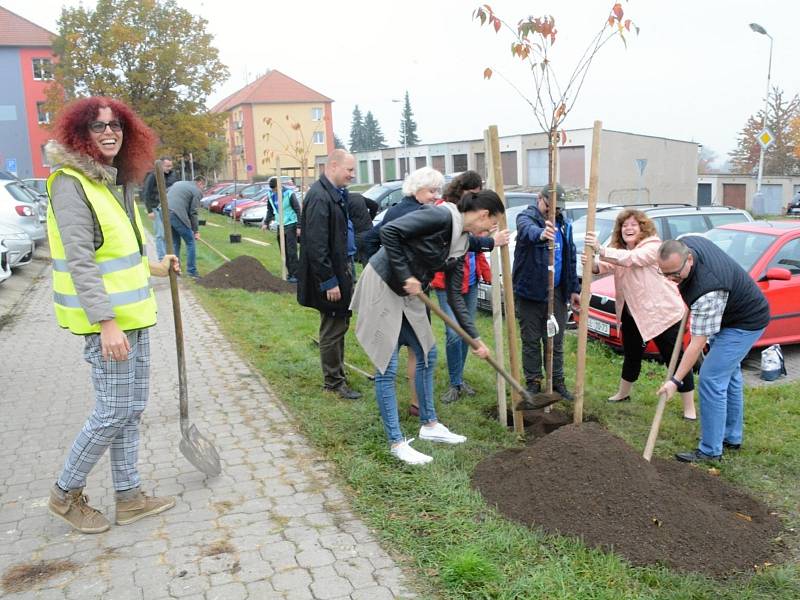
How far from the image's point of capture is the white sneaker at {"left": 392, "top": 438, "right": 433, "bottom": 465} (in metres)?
4.57

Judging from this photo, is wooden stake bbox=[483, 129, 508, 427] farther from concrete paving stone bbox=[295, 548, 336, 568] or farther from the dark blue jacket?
concrete paving stone bbox=[295, 548, 336, 568]

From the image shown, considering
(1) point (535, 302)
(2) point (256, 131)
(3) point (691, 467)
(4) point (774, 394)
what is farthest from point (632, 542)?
(2) point (256, 131)

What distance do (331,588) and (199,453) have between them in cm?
147

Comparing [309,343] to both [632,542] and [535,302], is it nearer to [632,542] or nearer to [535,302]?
[535,302]

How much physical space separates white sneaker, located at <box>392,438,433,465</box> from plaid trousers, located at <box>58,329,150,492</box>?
5.43 feet

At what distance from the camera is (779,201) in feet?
141

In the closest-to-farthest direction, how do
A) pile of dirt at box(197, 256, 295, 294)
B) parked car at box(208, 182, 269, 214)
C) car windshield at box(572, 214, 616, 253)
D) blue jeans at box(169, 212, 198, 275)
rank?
car windshield at box(572, 214, 616, 253), pile of dirt at box(197, 256, 295, 294), blue jeans at box(169, 212, 198, 275), parked car at box(208, 182, 269, 214)

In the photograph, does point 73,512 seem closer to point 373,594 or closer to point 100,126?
point 373,594

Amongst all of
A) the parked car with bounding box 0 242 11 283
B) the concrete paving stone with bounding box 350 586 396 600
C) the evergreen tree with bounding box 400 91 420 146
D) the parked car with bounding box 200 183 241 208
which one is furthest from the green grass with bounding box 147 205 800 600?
the evergreen tree with bounding box 400 91 420 146

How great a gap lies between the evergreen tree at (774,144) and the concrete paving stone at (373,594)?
A: 5568 cm

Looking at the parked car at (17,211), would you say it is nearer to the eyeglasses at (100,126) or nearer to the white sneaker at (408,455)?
the eyeglasses at (100,126)

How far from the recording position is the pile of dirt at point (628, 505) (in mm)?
3557

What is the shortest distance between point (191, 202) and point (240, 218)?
17.6m

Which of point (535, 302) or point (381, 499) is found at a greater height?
point (535, 302)
